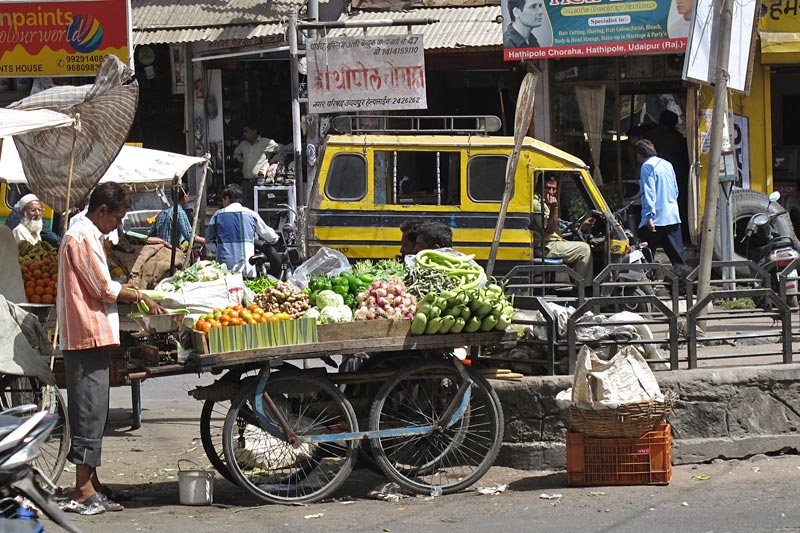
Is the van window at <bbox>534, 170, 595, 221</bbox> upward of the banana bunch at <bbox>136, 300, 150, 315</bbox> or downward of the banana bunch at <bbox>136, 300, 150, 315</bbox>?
upward

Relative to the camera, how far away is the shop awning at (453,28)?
16.5 metres

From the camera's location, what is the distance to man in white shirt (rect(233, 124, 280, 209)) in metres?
18.0

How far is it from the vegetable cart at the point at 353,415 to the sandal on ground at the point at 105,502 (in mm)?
676

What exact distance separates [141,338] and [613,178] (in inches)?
427

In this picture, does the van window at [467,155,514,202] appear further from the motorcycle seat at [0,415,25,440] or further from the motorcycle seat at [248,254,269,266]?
the motorcycle seat at [0,415,25,440]

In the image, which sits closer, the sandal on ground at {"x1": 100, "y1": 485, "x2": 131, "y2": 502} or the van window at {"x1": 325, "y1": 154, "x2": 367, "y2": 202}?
the sandal on ground at {"x1": 100, "y1": 485, "x2": 131, "y2": 502}

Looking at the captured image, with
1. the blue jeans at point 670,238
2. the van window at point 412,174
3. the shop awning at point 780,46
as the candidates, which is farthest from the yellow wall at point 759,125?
the van window at point 412,174

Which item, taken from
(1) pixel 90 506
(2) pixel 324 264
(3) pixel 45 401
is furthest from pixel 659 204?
(1) pixel 90 506

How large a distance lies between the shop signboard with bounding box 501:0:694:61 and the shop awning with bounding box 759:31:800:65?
105 centimetres

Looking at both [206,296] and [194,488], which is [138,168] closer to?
[206,296]

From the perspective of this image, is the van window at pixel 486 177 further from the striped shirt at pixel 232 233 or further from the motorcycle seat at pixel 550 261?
the striped shirt at pixel 232 233

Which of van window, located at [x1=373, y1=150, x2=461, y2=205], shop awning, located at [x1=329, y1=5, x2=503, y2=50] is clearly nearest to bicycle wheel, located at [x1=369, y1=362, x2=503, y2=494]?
van window, located at [x1=373, y1=150, x2=461, y2=205]

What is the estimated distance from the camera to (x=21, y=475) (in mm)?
4543

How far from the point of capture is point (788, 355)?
300 inches
